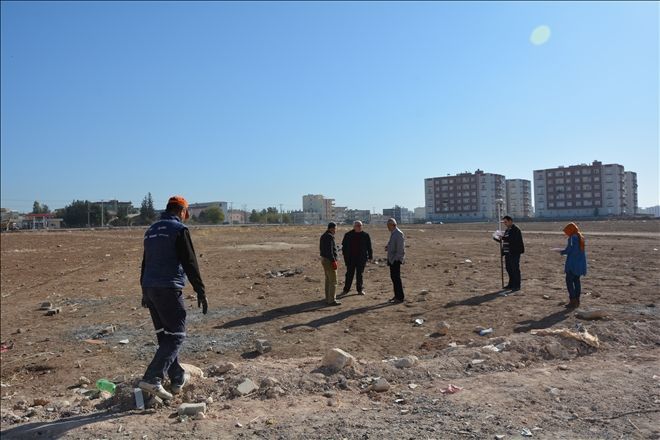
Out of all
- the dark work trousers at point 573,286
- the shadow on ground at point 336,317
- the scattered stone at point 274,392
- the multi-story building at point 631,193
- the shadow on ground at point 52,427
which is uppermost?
the multi-story building at point 631,193

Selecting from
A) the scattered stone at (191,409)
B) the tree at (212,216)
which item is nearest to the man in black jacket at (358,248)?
the scattered stone at (191,409)

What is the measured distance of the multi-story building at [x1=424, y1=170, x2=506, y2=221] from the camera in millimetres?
127944

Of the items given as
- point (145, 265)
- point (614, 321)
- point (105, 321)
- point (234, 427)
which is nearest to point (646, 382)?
point (614, 321)

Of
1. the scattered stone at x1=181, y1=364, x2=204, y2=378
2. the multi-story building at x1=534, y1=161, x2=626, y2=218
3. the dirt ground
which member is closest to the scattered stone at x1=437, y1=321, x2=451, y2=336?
the dirt ground

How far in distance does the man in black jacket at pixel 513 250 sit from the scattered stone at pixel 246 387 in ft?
25.6

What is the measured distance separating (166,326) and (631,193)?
13471 centimetres

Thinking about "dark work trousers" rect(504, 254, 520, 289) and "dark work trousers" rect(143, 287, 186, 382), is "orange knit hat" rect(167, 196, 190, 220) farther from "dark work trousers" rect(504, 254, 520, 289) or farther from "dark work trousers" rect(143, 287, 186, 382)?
"dark work trousers" rect(504, 254, 520, 289)

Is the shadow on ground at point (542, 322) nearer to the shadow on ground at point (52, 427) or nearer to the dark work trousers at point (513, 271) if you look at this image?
the dark work trousers at point (513, 271)

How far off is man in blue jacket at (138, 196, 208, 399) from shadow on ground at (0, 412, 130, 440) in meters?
0.47

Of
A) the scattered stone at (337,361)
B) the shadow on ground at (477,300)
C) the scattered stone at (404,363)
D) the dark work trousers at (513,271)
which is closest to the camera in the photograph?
the scattered stone at (337,361)

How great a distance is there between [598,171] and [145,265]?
122470 mm

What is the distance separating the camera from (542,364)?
6152 millimetres

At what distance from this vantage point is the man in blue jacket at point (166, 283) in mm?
5086

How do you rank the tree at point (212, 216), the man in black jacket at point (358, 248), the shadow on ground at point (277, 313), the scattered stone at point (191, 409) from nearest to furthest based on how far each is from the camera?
the scattered stone at point (191, 409) → the shadow on ground at point (277, 313) → the man in black jacket at point (358, 248) → the tree at point (212, 216)
